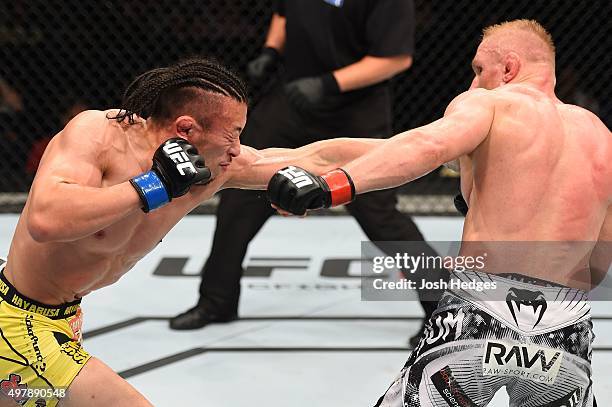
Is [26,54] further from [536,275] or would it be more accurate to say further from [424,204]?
[536,275]

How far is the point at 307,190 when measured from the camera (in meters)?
1.89

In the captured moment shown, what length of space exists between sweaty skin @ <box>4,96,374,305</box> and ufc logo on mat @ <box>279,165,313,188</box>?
0.21 metres

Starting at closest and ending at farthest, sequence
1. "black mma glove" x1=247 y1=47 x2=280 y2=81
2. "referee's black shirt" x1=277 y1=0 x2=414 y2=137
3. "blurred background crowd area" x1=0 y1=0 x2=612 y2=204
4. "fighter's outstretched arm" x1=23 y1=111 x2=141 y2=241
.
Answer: "fighter's outstretched arm" x1=23 y1=111 x2=141 y2=241 → "referee's black shirt" x1=277 y1=0 x2=414 y2=137 → "black mma glove" x1=247 y1=47 x2=280 y2=81 → "blurred background crowd area" x1=0 y1=0 x2=612 y2=204

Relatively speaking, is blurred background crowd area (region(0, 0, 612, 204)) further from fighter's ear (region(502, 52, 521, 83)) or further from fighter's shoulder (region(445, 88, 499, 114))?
fighter's shoulder (region(445, 88, 499, 114))

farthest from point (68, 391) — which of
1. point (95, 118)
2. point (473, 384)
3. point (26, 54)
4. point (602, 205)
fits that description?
point (26, 54)

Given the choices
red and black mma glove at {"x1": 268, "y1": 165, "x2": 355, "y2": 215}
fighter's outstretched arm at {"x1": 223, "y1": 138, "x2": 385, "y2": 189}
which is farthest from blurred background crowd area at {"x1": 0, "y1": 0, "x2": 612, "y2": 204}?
red and black mma glove at {"x1": 268, "y1": 165, "x2": 355, "y2": 215}

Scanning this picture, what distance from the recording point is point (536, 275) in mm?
2062

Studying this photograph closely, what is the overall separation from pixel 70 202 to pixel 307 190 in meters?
0.43

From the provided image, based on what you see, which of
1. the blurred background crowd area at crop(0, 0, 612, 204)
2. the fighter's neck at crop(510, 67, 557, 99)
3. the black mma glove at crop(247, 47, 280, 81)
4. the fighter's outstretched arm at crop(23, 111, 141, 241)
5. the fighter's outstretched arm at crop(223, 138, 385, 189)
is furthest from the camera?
the blurred background crowd area at crop(0, 0, 612, 204)

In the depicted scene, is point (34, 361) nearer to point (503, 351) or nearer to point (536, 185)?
point (503, 351)

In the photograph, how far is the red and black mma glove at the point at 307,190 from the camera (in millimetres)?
1893

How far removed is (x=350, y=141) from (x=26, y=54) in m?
3.18

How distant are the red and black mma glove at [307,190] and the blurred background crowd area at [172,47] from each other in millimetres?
3297

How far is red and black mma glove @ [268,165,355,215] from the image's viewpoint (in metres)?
1.89
